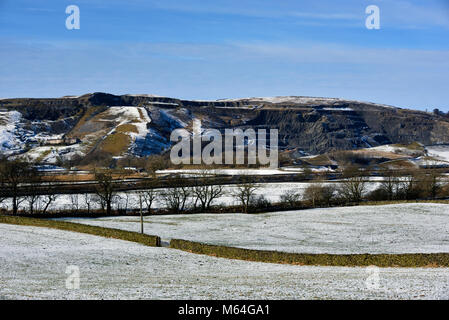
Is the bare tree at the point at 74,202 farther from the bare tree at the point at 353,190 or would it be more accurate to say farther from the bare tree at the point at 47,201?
the bare tree at the point at 353,190

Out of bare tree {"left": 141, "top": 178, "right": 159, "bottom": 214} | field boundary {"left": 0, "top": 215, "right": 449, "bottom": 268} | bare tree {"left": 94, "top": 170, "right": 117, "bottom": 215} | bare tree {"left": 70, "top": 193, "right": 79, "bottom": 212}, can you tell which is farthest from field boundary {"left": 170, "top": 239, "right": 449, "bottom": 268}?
bare tree {"left": 70, "top": 193, "right": 79, "bottom": 212}

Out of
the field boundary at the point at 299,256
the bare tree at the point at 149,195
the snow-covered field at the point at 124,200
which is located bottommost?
the snow-covered field at the point at 124,200

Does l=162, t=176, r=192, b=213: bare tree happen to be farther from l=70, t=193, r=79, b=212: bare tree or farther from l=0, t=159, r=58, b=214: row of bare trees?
l=0, t=159, r=58, b=214: row of bare trees

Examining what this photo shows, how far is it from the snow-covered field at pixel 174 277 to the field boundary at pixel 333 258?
126 cm

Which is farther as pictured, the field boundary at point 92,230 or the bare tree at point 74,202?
the bare tree at point 74,202

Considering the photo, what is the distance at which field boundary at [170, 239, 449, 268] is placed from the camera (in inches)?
1405

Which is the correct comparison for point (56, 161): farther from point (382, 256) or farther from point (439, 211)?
point (382, 256)

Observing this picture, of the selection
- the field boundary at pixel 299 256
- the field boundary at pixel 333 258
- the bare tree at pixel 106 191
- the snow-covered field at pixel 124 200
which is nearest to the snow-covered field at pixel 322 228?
the field boundary at pixel 299 256

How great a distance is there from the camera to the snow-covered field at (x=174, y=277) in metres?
24.6

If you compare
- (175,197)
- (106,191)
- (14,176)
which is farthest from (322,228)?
(14,176)

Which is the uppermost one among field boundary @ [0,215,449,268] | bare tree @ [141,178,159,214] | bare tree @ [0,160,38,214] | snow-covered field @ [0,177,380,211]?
bare tree @ [0,160,38,214]

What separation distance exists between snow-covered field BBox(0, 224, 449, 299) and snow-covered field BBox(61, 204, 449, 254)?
1100 cm

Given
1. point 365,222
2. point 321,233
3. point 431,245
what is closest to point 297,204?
point 365,222

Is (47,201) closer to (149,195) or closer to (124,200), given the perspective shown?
(124,200)
